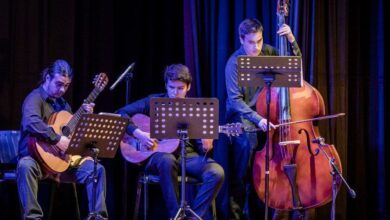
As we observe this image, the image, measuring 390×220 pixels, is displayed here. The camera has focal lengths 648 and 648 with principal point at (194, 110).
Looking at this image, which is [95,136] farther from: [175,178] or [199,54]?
[199,54]

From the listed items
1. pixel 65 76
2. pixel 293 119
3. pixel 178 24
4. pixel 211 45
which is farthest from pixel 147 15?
pixel 293 119

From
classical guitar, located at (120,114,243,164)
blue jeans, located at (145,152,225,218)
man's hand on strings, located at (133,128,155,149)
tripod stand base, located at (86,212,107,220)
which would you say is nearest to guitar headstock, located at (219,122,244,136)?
blue jeans, located at (145,152,225,218)

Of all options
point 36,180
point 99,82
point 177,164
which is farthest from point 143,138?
point 36,180

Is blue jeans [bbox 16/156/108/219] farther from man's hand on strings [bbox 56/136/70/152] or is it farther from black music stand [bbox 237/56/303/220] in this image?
black music stand [bbox 237/56/303/220]

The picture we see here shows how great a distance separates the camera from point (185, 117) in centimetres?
Answer: 481

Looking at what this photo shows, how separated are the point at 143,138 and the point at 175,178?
438 mm

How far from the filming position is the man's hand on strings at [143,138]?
17.6 ft

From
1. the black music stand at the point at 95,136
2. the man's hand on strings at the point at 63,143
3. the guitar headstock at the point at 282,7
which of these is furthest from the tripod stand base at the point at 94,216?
the guitar headstock at the point at 282,7

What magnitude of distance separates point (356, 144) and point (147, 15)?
2390mm

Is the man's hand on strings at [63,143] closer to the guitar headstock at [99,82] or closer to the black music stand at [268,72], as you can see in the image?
the guitar headstock at [99,82]

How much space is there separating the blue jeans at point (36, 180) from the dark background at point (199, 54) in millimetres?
628

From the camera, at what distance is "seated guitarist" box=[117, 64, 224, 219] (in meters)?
5.19

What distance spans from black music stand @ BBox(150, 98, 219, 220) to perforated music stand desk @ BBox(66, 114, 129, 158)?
0.94ft

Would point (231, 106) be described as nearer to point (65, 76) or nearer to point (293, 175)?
point (293, 175)
